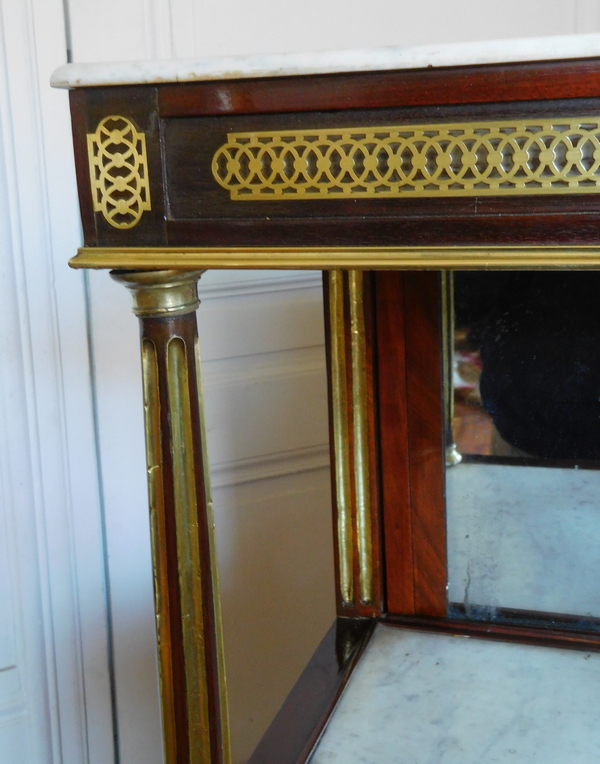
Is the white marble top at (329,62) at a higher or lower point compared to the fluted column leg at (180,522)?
higher

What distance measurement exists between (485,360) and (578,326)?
0.08m

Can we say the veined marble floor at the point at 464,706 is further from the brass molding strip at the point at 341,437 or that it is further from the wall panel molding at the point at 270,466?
the wall panel molding at the point at 270,466

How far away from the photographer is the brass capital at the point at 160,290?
1.58ft

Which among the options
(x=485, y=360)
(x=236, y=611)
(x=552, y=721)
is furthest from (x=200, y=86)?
(x=236, y=611)

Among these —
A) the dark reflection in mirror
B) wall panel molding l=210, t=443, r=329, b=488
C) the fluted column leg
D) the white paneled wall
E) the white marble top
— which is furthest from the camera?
wall panel molding l=210, t=443, r=329, b=488

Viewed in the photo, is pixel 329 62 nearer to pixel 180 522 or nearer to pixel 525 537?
pixel 180 522

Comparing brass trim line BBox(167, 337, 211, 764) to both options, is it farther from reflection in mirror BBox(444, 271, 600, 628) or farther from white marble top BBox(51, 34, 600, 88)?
reflection in mirror BBox(444, 271, 600, 628)

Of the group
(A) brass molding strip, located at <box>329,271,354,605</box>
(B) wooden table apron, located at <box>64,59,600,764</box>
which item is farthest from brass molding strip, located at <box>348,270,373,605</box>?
(B) wooden table apron, located at <box>64,59,600,764</box>

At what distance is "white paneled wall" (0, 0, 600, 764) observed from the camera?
865 millimetres

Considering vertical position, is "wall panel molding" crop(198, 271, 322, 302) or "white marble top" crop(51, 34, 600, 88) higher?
"white marble top" crop(51, 34, 600, 88)

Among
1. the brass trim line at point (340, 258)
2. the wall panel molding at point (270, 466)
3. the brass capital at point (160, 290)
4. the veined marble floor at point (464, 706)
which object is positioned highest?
the brass trim line at point (340, 258)

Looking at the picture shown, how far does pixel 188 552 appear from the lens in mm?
518

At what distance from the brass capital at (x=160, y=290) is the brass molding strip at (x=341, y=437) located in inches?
9.7

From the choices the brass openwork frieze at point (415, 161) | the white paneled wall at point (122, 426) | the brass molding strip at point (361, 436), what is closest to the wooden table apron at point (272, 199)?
→ the brass openwork frieze at point (415, 161)
